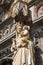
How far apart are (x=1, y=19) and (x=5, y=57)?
1495 millimetres

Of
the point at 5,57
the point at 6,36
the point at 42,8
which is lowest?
the point at 5,57

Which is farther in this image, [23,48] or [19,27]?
[19,27]

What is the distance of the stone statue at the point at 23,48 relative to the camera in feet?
17.8

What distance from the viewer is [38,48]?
585 cm

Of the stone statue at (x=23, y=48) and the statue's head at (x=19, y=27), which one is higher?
the statue's head at (x=19, y=27)

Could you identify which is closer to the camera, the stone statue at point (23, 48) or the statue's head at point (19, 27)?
the stone statue at point (23, 48)

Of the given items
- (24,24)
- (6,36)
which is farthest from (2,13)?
(24,24)

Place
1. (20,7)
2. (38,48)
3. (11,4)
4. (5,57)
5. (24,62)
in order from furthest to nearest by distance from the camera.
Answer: (11,4)
(5,57)
(20,7)
(38,48)
(24,62)

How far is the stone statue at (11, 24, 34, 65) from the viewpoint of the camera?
214 inches

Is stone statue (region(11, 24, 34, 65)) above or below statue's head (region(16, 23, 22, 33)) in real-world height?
below

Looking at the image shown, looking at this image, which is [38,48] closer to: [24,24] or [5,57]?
[24,24]

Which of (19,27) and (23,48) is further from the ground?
(19,27)

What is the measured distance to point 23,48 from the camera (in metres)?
5.59

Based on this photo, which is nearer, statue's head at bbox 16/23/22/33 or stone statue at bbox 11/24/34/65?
stone statue at bbox 11/24/34/65
